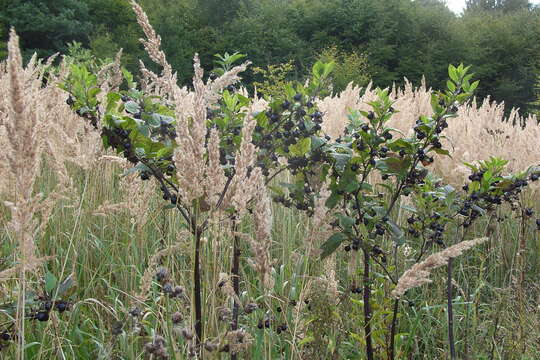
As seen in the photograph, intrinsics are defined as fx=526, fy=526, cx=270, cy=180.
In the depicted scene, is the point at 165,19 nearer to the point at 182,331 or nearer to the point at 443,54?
the point at 443,54

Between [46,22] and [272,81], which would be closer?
[272,81]

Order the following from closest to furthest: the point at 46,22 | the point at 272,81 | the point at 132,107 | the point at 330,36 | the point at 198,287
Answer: the point at 198,287
the point at 132,107
the point at 272,81
the point at 46,22
the point at 330,36

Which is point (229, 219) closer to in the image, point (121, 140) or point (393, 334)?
point (121, 140)

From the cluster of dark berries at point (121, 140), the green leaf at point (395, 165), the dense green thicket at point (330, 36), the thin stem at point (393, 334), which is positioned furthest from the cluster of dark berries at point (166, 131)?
the dense green thicket at point (330, 36)

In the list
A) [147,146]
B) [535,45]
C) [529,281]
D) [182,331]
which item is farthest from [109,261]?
[535,45]

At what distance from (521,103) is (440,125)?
2206 cm

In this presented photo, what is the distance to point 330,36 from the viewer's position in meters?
23.3

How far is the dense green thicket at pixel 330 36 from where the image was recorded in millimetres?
21672

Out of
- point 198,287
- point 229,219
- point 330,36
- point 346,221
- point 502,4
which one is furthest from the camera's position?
point 502,4

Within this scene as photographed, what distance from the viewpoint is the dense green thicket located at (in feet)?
71.1

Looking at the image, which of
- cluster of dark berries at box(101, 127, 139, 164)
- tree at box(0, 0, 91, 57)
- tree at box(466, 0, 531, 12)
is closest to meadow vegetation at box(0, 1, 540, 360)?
cluster of dark berries at box(101, 127, 139, 164)

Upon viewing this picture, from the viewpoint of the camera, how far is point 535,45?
2256 centimetres

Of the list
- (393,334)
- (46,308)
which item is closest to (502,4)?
(393,334)

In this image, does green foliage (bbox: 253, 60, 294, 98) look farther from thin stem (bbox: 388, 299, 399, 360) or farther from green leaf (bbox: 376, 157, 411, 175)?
thin stem (bbox: 388, 299, 399, 360)
